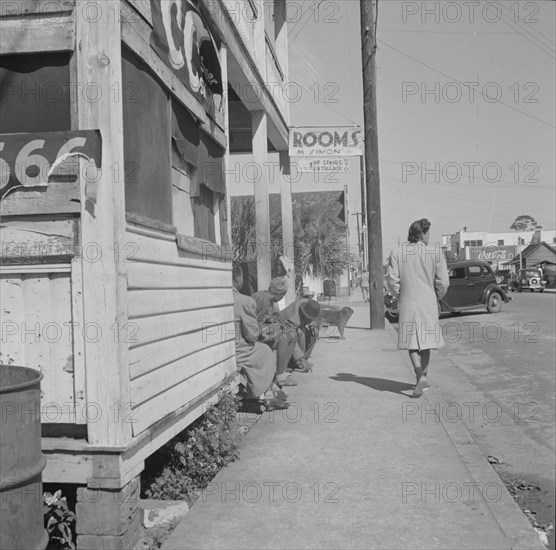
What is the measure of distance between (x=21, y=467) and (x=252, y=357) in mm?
3567

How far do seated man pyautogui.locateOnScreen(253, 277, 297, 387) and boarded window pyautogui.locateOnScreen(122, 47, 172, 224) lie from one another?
7.21ft

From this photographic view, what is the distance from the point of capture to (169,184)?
4797 millimetres

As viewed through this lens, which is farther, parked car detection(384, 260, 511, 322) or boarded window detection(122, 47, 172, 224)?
parked car detection(384, 260, 511, 322)

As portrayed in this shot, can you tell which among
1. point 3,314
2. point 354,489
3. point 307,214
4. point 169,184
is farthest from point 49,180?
point 307,214

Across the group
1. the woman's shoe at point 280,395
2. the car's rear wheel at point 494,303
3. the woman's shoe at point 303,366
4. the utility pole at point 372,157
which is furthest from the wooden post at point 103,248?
the car's rear wheel at point 494,303

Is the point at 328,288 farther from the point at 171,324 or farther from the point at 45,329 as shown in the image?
the point at 45,329

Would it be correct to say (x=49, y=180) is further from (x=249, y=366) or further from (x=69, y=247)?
(x=249, y=366)

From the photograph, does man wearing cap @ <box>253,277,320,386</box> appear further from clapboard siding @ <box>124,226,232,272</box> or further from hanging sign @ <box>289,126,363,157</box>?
hanging sign @ <box>289,126,363,157</box>

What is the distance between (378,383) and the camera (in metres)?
7.79

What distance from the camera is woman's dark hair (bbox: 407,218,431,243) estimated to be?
6.95 meters

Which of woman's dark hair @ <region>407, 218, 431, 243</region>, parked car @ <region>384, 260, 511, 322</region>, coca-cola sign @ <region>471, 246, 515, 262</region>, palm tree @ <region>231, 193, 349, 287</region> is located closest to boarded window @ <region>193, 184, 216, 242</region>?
woman's dark hair @ <region>407, 218, 431, 243</region>

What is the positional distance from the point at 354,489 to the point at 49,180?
266cm

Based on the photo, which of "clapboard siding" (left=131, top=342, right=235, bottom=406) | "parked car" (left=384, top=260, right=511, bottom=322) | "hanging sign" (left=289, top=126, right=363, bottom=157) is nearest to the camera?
"clapboard siding" (left=131, top=342, right=235, bottom=406)

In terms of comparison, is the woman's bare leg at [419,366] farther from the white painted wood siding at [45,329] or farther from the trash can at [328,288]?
the trash can at [328,288]
